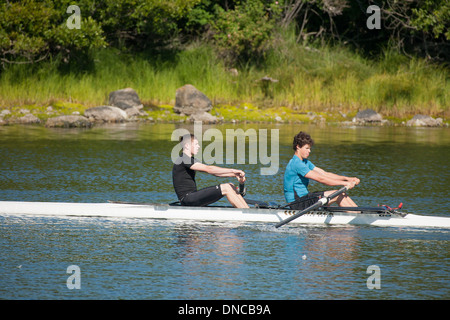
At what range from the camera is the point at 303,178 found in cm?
1102

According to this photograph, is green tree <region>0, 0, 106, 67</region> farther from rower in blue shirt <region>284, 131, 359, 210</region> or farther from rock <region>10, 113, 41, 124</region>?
rower in blue shirt <region>284, 131, 359, 210</region>

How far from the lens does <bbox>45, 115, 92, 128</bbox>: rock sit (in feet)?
85.5

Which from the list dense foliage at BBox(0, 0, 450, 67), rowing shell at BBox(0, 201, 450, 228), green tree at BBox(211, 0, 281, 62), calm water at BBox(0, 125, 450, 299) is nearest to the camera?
calm water at BBox(0, 125, 450, 299)

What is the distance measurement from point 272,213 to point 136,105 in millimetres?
18888

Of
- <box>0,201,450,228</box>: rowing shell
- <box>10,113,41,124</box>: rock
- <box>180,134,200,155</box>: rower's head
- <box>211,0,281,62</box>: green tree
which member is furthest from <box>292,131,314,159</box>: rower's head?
<box>211,0,281,62</box>: green tree

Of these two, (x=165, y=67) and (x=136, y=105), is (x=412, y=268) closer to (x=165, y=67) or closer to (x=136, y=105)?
(x=136, y=105)

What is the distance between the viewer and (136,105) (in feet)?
95.2

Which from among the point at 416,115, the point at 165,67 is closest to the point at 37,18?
the point at 165,67

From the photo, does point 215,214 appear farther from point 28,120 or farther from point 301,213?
point 28,120

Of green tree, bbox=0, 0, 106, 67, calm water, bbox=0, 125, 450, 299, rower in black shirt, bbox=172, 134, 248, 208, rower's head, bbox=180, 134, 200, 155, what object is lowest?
calm water, bbox=0, 125, 450, 299

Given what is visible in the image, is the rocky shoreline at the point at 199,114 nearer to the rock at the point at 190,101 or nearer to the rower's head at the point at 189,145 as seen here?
the rock at the point at 190,101

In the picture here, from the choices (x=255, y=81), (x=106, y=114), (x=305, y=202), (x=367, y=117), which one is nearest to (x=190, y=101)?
(x=106, y=114)

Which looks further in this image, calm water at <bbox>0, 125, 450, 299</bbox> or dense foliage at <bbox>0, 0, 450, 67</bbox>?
dense foliage at <bbox>0, 0, 450, 67</bbox>

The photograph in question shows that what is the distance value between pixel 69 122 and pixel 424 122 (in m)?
14.0
